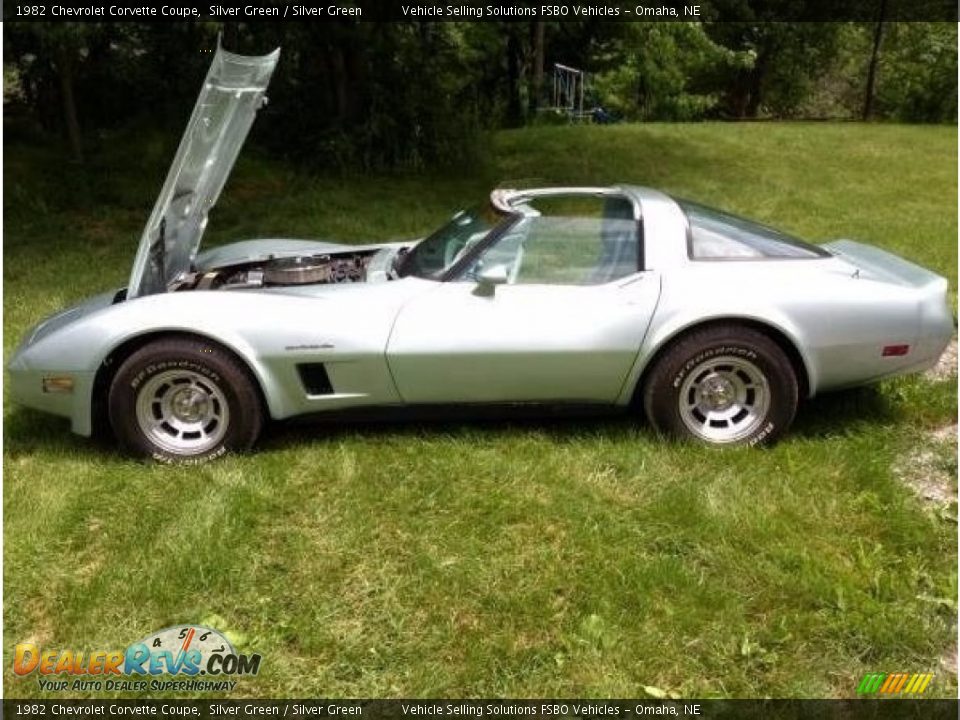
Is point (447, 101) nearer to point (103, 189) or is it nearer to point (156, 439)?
point (103, 189)

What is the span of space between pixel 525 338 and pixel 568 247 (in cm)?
53

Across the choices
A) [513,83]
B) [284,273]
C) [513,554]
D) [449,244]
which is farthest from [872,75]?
[513,554]

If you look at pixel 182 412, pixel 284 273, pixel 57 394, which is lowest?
pixel 182 412

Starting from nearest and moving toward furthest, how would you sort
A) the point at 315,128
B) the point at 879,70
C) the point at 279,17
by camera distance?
the point at 279,17
the point at 315,128
the point at 879,70

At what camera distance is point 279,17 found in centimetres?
1002

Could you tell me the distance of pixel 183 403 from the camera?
12.2ft

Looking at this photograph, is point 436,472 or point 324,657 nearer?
point 324,657

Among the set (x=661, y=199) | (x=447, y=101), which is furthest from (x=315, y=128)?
(x=661, y=199)

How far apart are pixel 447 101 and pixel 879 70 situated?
17544 mm

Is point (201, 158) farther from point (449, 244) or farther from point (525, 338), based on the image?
point (525, 338)

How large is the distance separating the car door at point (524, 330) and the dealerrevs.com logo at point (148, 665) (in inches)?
53.2

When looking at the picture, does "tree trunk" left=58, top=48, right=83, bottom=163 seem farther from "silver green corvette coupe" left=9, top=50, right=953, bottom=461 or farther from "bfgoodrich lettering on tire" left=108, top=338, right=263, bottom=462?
"bfgoodrich lettering on tire" left=108, top=338, right=263, bottom=462

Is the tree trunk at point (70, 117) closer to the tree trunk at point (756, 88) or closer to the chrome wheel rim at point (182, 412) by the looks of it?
the chrome wheel rim at point (182, 412)

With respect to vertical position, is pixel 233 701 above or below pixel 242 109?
below
